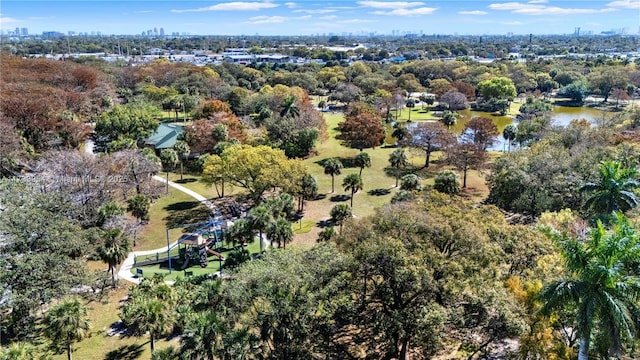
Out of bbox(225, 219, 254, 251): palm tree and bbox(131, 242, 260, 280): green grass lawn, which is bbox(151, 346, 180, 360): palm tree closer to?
bbox(131, 242, 260, 280): green grass lawn

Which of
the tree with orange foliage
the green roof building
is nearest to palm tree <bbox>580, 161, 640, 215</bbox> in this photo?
the tree with orange foliage

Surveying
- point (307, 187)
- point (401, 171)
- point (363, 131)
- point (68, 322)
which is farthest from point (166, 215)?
point (401, 171)

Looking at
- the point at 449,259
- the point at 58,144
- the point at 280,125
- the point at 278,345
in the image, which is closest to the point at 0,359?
the point at 278,345

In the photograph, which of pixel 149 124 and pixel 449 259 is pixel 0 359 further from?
pixel 149 124

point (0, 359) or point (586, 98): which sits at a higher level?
point (586, 98)

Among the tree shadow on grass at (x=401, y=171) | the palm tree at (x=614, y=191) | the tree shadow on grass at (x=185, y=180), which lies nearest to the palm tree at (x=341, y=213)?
the palm tree at (x=614, y=191)

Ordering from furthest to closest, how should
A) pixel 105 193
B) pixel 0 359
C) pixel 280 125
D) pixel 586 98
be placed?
pixel 586 98 < pixel 280 125 < pixel 105 193 < pixel 0 359
